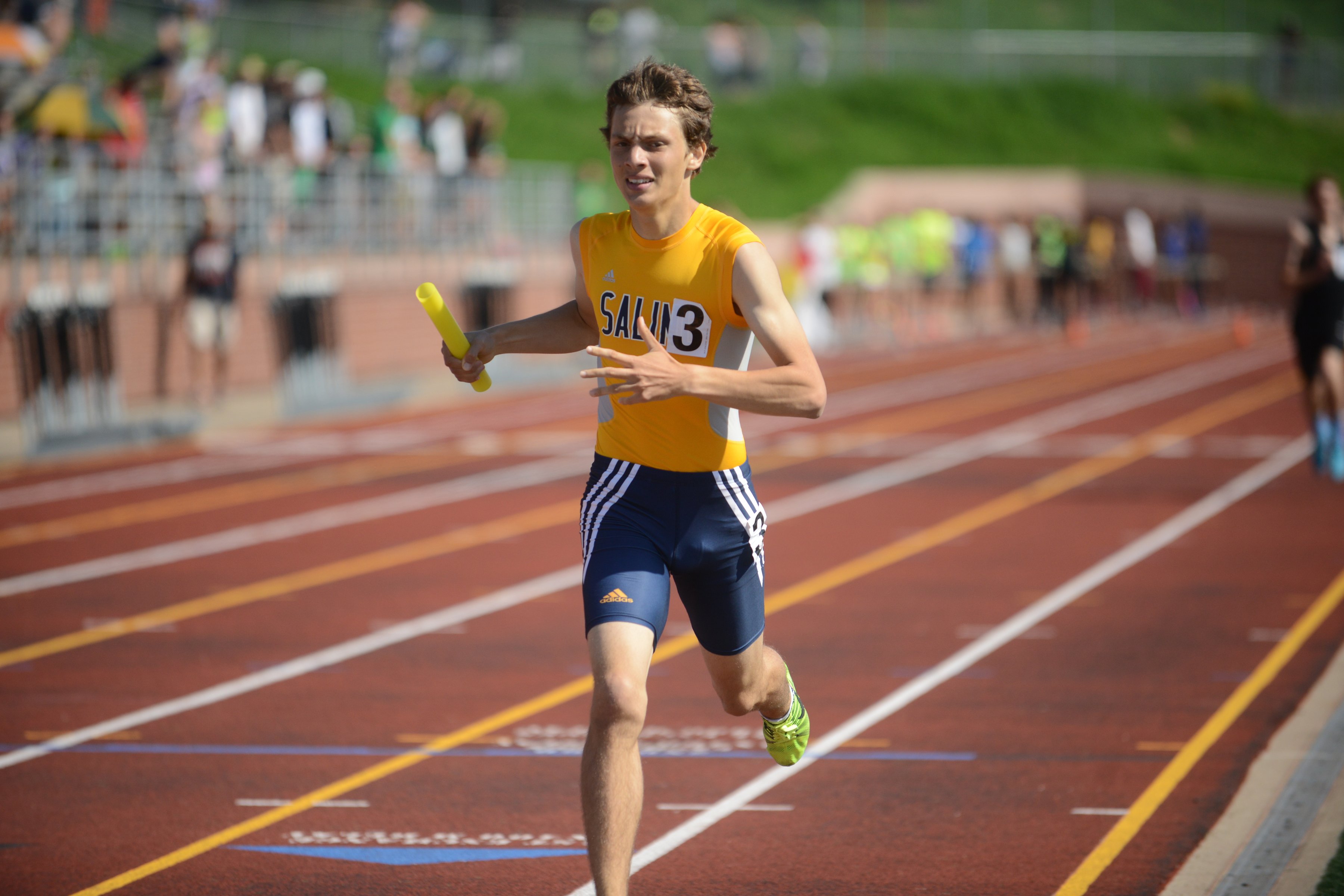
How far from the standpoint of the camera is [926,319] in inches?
1421

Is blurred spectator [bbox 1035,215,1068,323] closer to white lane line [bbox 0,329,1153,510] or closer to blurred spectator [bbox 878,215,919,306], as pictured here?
blurred spectator [bbox 878,215,919,306]

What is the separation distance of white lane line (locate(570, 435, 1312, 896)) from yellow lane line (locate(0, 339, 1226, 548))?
388cm

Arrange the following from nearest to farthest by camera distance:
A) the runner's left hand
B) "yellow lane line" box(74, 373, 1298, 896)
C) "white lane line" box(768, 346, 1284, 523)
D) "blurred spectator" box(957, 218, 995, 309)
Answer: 1. the runner's left hand
2. "yellow lane line" box(74, 373, 1298, 896)
3. "white lane line" box(768, 346, 1284, 523)
4. "blurred spectator" box(957, 218, 995, 309)

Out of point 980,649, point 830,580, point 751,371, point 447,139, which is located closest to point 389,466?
point 830,580

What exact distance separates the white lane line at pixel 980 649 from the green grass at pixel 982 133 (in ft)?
98.7

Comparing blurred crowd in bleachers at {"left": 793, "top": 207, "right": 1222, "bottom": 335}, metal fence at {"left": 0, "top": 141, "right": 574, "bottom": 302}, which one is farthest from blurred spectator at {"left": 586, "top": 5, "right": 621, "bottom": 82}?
metal fence at {"left": 0, "top": 141, "right": 574, "bottom": 302}

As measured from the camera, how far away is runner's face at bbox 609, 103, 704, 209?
4605 mm

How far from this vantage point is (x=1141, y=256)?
41281 mm

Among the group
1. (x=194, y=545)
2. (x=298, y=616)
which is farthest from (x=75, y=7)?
(x=298, y=616)

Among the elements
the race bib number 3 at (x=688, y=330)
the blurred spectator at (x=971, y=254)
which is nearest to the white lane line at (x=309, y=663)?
the race bib number 3 at (x=688, y=330)

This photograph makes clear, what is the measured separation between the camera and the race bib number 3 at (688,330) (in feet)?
15.5

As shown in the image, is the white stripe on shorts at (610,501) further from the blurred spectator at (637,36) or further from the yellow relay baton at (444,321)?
the blurred spectator at (637,36)

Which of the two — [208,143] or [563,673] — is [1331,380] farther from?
[208,143]

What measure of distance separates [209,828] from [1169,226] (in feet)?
133
